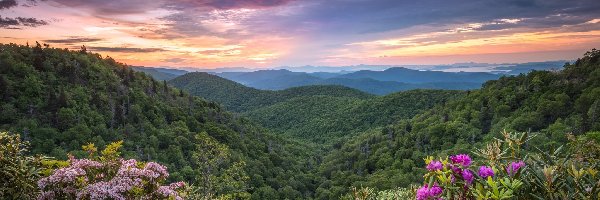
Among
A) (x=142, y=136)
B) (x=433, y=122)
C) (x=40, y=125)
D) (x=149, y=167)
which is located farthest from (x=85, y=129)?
(x=433, y=122)

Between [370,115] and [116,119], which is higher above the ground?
[116,119]

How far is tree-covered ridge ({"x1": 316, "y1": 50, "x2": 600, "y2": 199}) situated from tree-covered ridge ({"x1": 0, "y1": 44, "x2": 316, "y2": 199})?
1666 cm

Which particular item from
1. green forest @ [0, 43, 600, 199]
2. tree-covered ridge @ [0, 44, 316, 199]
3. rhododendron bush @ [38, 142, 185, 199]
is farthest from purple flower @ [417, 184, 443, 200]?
tree-covered ridge @ [0, 44, 316, 199]

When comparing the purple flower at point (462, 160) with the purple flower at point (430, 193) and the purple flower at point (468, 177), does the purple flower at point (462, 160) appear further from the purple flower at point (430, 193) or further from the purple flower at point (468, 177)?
the purple flower at point (430, 193)

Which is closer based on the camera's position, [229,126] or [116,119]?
[116,119]

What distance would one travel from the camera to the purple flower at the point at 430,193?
223 inches

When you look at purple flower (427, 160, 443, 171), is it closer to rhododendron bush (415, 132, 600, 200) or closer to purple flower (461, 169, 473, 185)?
rhododendron bush (415, 132, 600, 200)

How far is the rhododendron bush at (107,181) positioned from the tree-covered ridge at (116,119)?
1762 inches

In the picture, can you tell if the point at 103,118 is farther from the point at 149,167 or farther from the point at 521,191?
the point at 521,191

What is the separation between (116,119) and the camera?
80438 millimetres

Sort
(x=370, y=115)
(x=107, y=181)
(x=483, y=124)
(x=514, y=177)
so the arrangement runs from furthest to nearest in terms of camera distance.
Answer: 1. (x=370, y=115)
2. (x=483, y=124)
3. (x=107, y=181)
4. (x=514, y=177)

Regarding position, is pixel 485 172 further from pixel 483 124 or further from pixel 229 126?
pixel 229 126

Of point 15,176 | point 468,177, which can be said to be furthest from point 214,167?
point 468,177

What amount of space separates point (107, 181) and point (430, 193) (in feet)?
22.5
